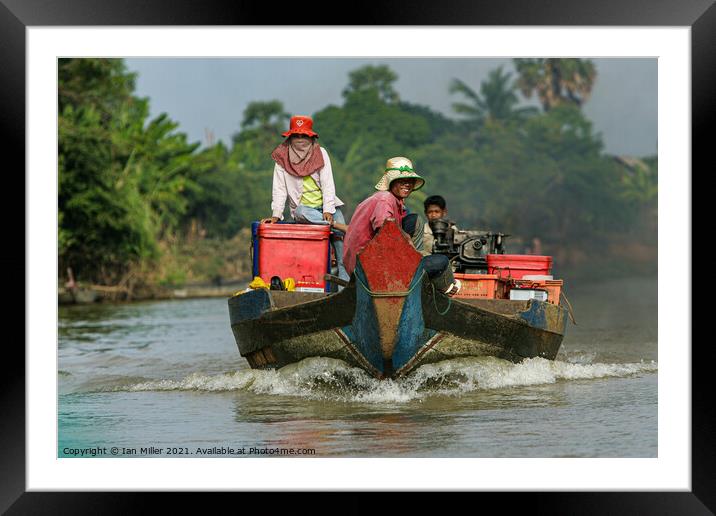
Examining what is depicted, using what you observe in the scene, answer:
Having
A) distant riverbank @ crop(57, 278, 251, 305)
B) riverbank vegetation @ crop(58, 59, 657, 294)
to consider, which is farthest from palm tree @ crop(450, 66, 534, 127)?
distant riverbank @ crop(57, 278, 251, 305)

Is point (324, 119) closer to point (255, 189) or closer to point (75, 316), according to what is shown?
point (255, 189)

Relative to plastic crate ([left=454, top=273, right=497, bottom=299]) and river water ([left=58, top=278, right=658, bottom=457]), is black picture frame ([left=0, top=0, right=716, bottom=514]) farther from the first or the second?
plastic crate ([left=454, top=273, right=497, bottom=299])

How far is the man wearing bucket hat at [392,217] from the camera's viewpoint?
8469 millimetres

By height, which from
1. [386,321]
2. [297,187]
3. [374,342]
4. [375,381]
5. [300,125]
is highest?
[300,125]

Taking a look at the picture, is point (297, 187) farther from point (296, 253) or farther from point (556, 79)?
point (556, 79)

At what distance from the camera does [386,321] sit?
27.7ft

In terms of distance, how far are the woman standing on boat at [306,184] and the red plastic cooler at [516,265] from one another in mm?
1410

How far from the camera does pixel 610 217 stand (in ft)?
125

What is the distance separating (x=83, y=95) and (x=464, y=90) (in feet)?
73.3

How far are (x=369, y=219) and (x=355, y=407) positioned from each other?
1425 millimetres

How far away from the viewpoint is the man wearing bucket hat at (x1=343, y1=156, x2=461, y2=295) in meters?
8.47

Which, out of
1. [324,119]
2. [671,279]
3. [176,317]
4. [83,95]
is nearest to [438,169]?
[324,119]
